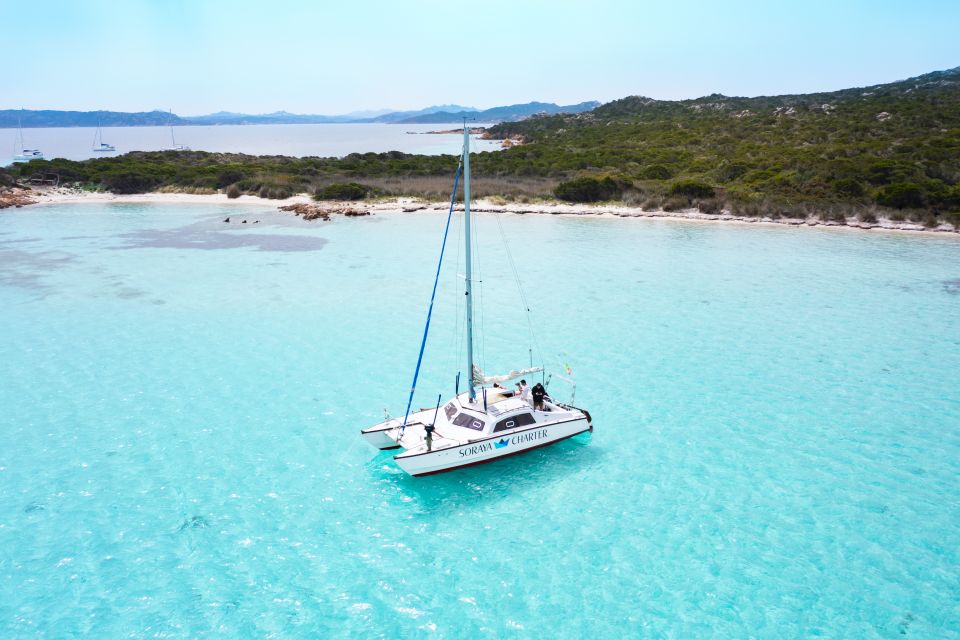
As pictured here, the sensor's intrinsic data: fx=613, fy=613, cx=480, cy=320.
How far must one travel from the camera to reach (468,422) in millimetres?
16656

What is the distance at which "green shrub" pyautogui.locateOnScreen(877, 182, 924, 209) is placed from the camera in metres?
49.9

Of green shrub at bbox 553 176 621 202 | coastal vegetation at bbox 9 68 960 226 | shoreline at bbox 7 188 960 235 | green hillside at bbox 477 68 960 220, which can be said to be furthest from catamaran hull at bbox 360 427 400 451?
green shrub at bbox 553 176 621 202

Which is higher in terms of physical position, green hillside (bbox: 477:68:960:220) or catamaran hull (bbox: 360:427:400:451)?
green hillside (bbox: 477:68:960:220)

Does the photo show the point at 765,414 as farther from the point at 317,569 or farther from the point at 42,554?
the point at 42,554

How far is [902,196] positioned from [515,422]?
49.2 metres

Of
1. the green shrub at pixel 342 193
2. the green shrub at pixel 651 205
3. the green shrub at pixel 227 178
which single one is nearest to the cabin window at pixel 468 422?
the green shrub at pixel 651 205

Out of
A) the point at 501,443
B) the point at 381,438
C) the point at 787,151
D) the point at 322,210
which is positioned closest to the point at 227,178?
the point at 322,210

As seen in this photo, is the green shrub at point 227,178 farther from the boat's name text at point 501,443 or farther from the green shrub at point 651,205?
the boat's name text at point 501,443

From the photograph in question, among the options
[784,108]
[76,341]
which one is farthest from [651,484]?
[784,108]

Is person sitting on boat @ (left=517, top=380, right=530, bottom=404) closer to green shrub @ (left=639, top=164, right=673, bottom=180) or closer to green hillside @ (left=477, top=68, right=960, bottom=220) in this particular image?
green hillside @ (left=477, top=68, right=960, bottom=220)

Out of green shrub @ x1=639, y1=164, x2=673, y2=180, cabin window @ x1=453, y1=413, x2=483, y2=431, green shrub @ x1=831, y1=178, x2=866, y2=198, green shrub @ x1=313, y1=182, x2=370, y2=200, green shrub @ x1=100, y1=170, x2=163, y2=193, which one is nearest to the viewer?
cabin window @ x1=453, y1=413, x2=483, y2=431

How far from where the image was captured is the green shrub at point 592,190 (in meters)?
62.0

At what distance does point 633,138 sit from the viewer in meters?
98.9

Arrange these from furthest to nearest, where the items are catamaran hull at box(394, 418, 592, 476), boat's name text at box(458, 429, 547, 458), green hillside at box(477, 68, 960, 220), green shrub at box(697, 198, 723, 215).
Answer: green shrub at box(697, 198, 723, 215) < green hillside at box(477, 68, 960, 220) < boat's name text at box(458, 429, 547, 458) < catamaran hull at box(394, 418, 592, 476)
